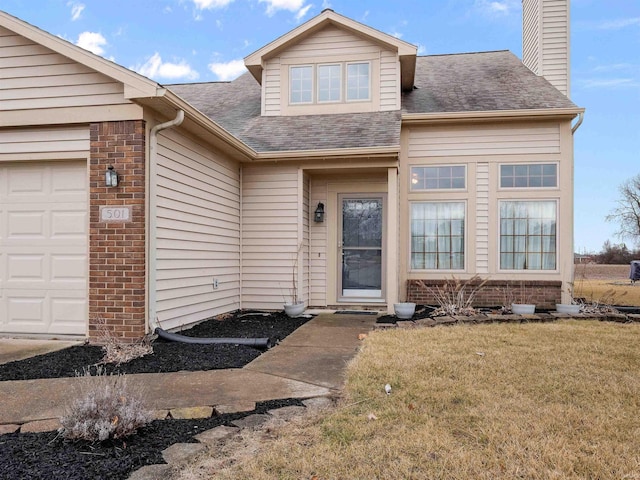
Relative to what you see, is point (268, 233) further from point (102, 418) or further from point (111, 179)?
point (102, 418)

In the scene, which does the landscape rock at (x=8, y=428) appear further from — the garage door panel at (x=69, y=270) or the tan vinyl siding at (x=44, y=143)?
the tan vinyl siding at (x=44, y=143)

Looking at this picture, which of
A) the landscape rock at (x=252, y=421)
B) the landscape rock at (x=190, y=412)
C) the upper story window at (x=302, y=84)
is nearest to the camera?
the landscape rock at (x=252, y=421)

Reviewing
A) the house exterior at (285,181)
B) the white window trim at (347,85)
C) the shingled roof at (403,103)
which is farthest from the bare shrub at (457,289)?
the white window trim at (347,85)

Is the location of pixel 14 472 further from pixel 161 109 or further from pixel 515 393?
pixel 161 109

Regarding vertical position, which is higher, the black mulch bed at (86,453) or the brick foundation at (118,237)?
the brick foundation at (118,237)

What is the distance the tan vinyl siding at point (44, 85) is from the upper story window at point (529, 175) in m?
6.43

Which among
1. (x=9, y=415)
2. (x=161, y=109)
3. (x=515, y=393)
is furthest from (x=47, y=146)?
(x=515, y=393)

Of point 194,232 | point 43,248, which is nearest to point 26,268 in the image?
point 43,248

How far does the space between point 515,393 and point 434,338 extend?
2003 millimetres

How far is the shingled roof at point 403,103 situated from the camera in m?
7.88

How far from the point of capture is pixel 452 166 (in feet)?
27.9

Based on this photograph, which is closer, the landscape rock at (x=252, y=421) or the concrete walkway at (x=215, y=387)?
the landscape rock at (x=252, y=421)

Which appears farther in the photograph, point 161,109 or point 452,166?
point 452,166

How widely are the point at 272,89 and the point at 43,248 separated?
216 inches
